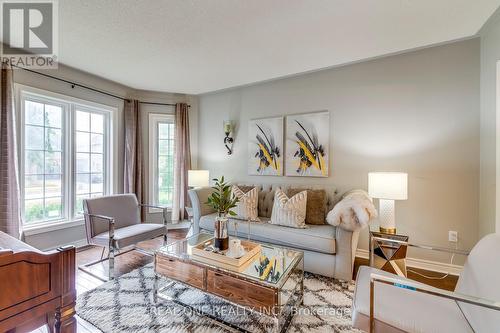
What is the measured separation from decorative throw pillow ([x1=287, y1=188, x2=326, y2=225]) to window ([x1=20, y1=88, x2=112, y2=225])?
3.13 metres

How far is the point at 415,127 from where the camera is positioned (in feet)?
8.23

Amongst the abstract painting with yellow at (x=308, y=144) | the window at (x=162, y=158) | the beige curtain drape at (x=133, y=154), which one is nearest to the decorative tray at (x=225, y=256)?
the abstract painting with yellow at (x=308, y=144)

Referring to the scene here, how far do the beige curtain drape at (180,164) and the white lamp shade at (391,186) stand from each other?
9.75 ft

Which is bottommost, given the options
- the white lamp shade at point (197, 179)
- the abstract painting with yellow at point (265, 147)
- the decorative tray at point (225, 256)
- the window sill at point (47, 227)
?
the window sill at point (47, 227)

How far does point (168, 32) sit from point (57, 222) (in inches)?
110

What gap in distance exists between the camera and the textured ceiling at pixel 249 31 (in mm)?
1786

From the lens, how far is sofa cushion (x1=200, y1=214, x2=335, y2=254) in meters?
2.20

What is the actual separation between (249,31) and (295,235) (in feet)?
6.91

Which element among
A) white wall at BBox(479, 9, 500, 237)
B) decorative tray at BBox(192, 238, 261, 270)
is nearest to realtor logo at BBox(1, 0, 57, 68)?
decorative tray at BBox(192, 238, 261, 270)

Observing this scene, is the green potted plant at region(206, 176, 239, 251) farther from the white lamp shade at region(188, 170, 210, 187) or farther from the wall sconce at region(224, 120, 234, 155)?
the wall sconce at region(224, 120, 234, 155)

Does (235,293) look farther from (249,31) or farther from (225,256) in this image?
(249,31)

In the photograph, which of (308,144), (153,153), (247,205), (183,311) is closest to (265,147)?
(308,144)

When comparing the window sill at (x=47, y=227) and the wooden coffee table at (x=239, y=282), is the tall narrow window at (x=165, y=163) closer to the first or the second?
the window sill at (x=47, y=227)

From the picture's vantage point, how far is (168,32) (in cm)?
213
